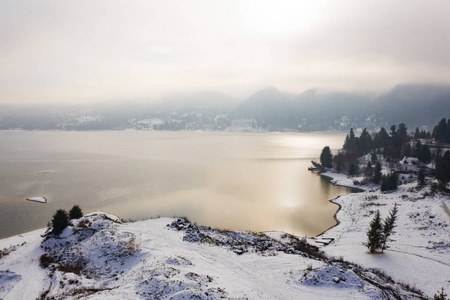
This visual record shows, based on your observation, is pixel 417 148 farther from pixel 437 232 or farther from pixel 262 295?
pixel 262 295

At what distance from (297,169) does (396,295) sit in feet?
223

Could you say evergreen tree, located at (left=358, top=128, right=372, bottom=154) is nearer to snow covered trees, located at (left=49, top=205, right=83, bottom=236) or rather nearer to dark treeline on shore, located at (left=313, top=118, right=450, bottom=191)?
dark treeline on shore, located at (left=313, top=118, right=450, bottom=191)

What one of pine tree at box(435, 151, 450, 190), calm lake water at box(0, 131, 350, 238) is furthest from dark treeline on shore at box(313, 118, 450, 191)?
pine tree at box(435, 151, 450, 190)

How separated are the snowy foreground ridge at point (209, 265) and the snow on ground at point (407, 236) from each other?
109 millimetres

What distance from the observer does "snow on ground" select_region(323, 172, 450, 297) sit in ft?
70.1

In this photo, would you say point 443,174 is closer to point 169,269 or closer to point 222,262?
point 222,262

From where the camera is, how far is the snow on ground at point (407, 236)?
21359 millimetres

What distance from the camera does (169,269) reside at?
1703cm

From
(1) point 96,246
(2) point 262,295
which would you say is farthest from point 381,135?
(1) point 96,246

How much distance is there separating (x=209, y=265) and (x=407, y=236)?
96.1 feet

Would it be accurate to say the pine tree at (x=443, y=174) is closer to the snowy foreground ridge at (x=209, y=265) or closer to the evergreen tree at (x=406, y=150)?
the snowy foreground ridge at (x=209, y=265)

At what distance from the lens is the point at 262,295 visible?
15.1 meters

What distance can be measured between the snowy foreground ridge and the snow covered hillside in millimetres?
81

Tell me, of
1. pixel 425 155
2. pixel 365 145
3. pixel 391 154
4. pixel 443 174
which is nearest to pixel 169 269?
pixel 443 174
